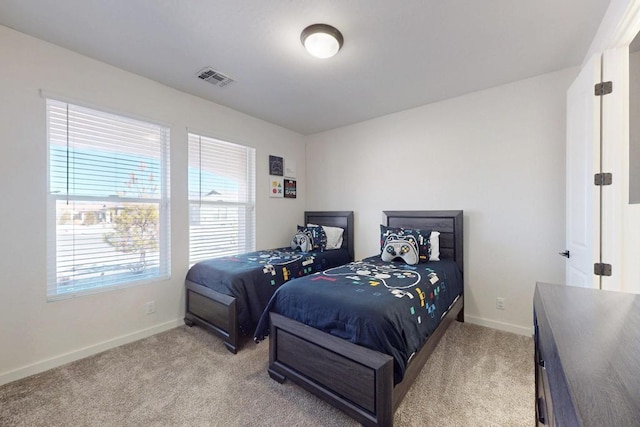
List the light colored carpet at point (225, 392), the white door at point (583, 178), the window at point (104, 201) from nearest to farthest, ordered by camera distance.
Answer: the light colored carpet at point (225, 392) < the white door at point (583, 178) < the window at point (104, 201)

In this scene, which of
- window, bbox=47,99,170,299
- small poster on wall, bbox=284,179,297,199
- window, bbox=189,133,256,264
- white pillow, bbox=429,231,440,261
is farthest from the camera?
small poster on wall, bbox=284,179,297,199

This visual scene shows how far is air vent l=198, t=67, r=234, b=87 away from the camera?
2441 mm

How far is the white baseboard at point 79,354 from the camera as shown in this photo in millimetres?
1886

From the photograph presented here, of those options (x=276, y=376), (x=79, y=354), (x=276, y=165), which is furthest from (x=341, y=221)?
(x=79, y=354)

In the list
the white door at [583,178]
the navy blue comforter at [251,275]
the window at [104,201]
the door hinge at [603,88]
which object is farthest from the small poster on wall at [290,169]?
the door hinge at [603,88]

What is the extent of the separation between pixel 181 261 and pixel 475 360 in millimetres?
2920

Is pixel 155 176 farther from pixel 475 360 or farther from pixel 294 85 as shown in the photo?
pixel 475 360

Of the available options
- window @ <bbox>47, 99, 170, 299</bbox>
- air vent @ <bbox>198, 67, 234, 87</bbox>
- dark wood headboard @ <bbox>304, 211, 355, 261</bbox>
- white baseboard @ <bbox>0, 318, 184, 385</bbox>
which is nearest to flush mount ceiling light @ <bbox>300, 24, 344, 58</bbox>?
air vent @ <bbox>198, 67, 234, 87</bbox>

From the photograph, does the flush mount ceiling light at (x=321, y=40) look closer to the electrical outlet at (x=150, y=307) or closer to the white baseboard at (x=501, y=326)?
the electrical outlet at (x=150, y=307)

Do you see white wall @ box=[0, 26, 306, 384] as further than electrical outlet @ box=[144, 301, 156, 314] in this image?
No

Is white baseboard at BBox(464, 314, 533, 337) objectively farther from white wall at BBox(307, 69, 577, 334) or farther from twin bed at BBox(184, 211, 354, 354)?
twin bed at BBox(184, 211, 354, 354)

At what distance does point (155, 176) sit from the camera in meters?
2.69

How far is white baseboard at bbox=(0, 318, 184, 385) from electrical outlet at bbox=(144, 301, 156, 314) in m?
0.16

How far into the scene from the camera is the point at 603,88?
1.65 m
